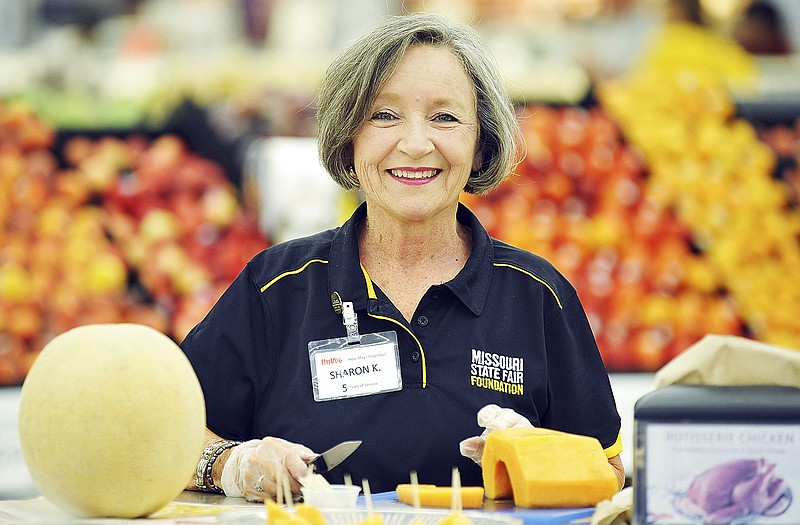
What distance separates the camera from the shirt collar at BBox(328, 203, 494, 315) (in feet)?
7.67

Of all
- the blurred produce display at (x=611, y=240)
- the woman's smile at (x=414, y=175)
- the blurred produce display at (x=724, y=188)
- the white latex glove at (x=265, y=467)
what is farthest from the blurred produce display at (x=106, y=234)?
the white latex glove at (x=265, y=467)

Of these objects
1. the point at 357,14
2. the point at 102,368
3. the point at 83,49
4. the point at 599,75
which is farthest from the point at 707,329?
the point at 102,368

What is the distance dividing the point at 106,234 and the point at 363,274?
83.3 inches

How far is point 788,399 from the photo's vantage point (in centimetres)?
157

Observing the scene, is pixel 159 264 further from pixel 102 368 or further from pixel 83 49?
pixel 102 368

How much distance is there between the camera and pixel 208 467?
7.07 ft

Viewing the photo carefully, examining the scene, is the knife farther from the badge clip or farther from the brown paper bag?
the brown paper bag

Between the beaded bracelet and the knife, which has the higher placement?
the knife

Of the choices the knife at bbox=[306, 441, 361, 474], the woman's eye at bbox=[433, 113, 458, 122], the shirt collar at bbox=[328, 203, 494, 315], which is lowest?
the knife at bbox=[306, 441, 361, 474]

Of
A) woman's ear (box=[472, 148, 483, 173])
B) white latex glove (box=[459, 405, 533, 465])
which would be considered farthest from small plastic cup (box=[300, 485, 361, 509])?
woman's ear (box=[472, 148, 483, 173])

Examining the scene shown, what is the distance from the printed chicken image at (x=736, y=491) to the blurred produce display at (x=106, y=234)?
2.86 m

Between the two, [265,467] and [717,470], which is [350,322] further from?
[717,470]

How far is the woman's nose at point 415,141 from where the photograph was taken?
7.59 ft

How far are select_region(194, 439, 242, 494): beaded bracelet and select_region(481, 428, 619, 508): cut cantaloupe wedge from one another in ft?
1.98
